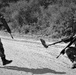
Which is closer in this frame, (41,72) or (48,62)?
(41,72)

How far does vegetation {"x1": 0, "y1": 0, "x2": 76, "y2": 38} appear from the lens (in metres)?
16.4

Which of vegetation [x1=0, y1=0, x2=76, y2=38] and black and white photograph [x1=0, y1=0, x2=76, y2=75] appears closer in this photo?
black and white photograph [x1=0, y1=0, x2=76, y2=75]

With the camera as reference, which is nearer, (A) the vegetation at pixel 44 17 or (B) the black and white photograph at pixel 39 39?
(B) the black and white photograph at pixel 39 39

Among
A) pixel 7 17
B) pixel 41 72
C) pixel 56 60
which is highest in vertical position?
pixel 41 72

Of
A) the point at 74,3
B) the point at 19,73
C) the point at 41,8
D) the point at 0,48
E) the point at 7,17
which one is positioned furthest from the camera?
the point at 7,17

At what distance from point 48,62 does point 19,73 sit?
4.93 feet

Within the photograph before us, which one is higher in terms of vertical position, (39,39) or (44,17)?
(39,39)

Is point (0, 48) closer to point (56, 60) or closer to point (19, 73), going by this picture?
point (19, 73)

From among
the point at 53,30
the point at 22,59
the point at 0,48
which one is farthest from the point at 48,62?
the point at 53,30

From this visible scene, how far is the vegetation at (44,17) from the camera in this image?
16.4 m

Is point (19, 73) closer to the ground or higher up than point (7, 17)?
higher up

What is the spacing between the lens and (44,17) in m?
20.6

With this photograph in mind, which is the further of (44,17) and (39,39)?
(44,17)

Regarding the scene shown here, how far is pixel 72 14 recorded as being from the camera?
54.2ft
